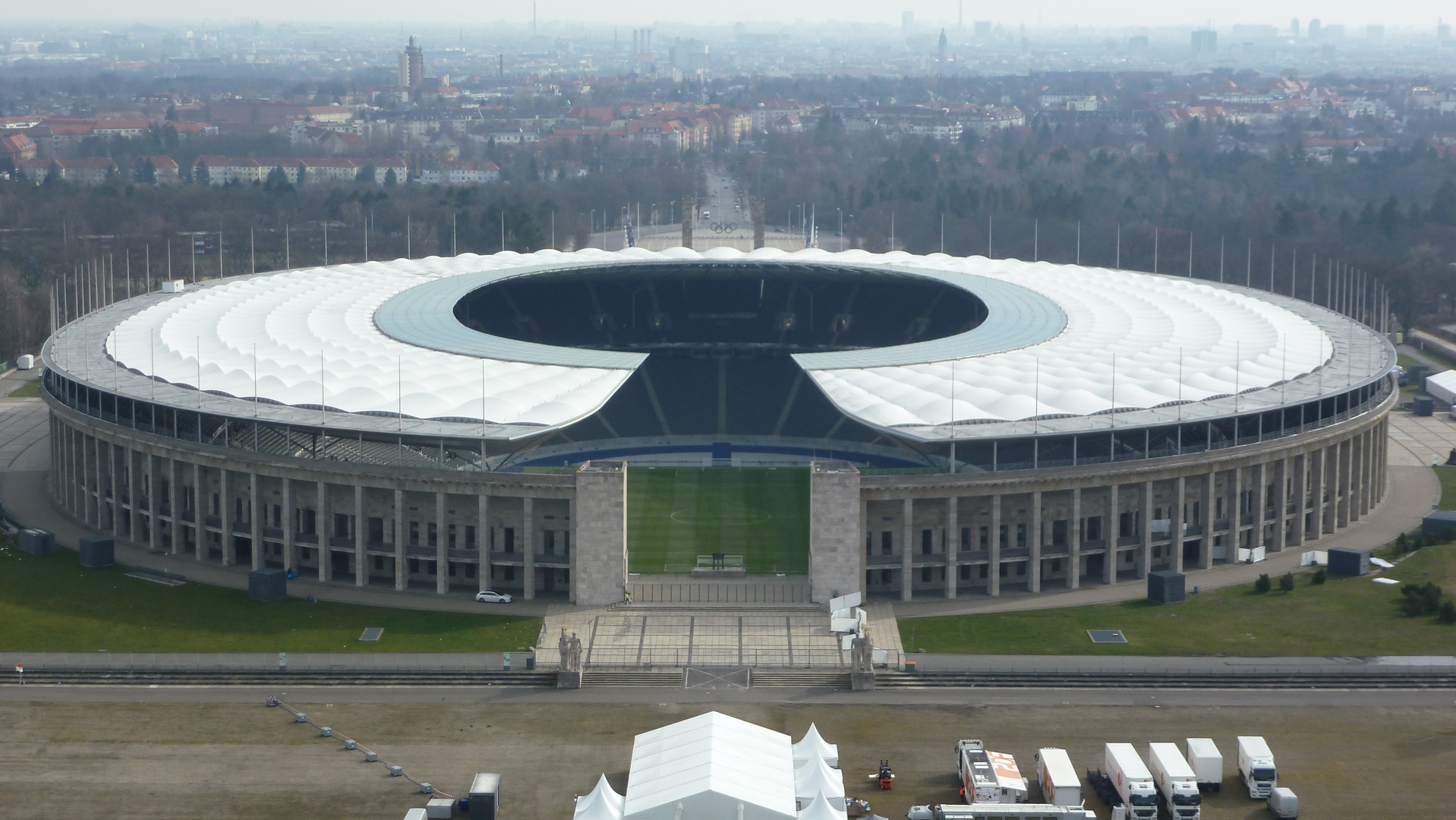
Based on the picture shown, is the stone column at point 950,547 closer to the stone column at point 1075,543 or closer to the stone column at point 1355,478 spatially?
the stone column at point 1075,543

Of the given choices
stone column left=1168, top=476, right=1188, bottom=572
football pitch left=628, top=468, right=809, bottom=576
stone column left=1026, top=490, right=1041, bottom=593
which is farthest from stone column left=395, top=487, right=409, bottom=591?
stone column left=1168, top=476, right=1188, bottom=572

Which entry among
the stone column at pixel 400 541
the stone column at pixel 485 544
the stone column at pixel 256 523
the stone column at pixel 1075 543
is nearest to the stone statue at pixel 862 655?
the stone column at pixel 485 544

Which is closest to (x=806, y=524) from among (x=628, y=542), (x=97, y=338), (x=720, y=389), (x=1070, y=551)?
(x=628, y=542)

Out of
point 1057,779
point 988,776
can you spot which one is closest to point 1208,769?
point 1057,779

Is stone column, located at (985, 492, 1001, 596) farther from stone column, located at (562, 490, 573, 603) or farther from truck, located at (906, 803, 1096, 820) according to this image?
truck, located at (906, 803, 1096, 820)

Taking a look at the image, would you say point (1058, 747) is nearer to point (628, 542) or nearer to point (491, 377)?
point (628, 542)
